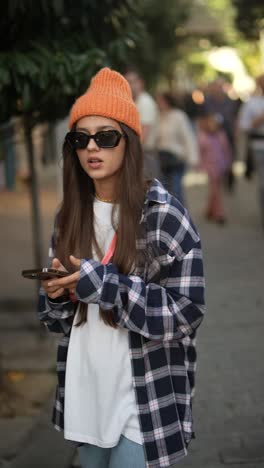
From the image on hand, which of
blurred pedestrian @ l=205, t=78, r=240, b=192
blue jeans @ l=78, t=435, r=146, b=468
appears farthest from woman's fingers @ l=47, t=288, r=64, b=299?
blurred pedestrian @ l=205, t=78, r=240, b=192

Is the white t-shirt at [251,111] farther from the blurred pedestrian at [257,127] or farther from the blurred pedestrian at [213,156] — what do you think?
the blurred pedestrian at [213,156]

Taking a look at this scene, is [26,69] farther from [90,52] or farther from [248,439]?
[248,439]

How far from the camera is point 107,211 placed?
9.98ft

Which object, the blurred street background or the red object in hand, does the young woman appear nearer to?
the red object in hand

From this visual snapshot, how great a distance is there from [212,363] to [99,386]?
121 inches

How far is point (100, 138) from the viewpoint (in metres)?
2.94

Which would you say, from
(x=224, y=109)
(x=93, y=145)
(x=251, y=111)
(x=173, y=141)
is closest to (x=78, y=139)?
(x=93, y=145)

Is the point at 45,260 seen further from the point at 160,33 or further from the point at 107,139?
the point at 160,33

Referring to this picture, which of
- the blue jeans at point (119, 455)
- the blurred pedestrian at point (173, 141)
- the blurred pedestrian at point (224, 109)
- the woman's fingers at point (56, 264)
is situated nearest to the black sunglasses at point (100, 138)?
the woman's fingers at point (56, 264)

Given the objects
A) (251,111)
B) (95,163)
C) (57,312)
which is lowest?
(57,312)

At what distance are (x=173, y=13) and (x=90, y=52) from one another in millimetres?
15300

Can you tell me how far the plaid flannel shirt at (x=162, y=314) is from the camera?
2803mm

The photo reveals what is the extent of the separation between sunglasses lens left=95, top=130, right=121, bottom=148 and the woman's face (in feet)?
0.04

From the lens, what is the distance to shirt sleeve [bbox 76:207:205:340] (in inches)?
108
